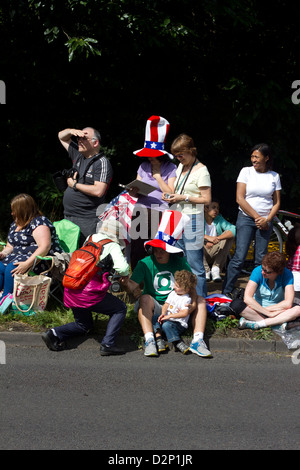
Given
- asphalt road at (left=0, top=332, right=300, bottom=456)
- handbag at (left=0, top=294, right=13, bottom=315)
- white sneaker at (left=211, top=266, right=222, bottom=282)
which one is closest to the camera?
asphalt road at (left=0, top=332, right=300, bottom=456)

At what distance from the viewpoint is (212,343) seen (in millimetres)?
6316

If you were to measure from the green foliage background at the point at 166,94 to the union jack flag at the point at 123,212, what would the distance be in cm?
300

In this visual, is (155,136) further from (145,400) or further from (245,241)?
(145,400)

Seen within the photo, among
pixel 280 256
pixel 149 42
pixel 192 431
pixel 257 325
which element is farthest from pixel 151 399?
pixel 149 42

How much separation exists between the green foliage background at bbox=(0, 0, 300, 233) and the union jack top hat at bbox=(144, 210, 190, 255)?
3406 mm

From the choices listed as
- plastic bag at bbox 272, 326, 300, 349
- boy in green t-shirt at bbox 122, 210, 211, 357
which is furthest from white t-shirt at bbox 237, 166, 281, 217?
plastic bag at bbox 272, 326, 300, 349

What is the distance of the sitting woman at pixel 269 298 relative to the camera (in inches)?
256

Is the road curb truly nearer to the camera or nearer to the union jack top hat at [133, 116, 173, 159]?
the camera

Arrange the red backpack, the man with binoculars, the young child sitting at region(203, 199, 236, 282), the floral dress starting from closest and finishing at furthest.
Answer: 1. the red backpack
2. the floral dress
3. the man with binoculars
4. the young child sitting at region(203, 199, 236, 282)

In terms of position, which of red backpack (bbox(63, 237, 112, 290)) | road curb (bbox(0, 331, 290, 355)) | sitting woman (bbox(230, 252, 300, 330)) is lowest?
road curb (bbox(0, 331, 290, 355))

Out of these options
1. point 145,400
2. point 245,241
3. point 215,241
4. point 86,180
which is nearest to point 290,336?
point 245,241

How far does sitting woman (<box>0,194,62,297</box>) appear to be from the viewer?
6.81m

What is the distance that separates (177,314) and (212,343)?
0.50m

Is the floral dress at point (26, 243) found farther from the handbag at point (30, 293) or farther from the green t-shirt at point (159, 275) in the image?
the green t-shirt at point (159, 275)
